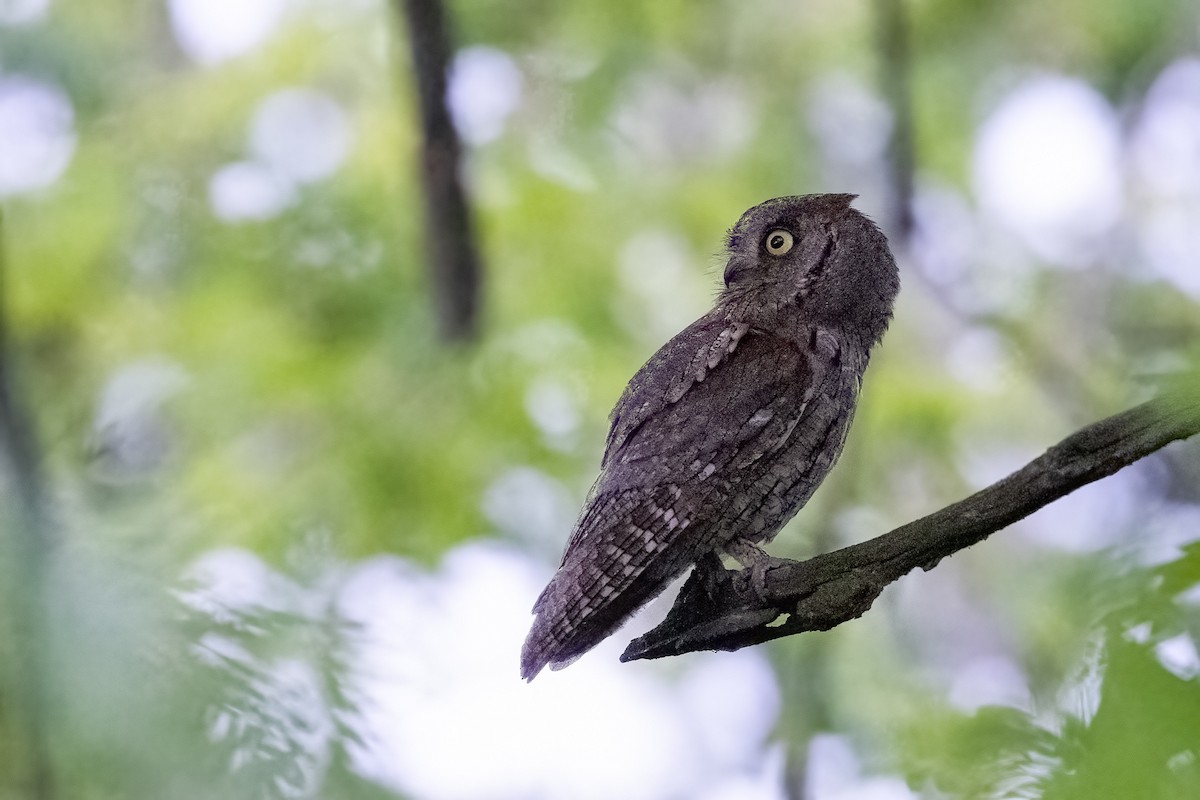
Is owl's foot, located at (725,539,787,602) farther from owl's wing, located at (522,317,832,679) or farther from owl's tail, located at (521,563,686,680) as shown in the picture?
owl's tail, located at (521,563,686,680)

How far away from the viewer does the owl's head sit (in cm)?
195

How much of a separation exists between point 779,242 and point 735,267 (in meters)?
0.13

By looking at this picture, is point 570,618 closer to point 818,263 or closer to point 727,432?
point 727,432

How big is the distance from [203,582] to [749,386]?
1154 millimetres

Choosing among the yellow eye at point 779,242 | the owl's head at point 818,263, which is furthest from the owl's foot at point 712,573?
the yellow eye at point 779,242

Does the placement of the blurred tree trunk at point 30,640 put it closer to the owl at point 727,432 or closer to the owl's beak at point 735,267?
the owl at point 727,432

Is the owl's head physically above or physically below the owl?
above

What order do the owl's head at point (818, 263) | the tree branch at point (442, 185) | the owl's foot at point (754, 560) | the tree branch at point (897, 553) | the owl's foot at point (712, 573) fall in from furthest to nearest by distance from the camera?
the tree branch at point (442, 185)
the owl's foot at point (712, 573)
the owl's head at point (818, 263)
the owl's foot at point (754, 560)
the tree branch at point (897, 553)

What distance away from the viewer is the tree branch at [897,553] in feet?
4.88

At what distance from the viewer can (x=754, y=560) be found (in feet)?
6.64

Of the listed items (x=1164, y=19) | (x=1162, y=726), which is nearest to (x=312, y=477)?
(x=1162, y=726)

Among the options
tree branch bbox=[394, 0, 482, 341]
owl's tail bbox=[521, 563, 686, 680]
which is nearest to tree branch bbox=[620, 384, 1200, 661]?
owl's tail bbox=[521, 563, 686, 680]

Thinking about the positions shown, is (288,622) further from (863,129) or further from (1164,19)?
(1164,19)

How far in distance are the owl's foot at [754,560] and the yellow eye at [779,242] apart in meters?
0.57
